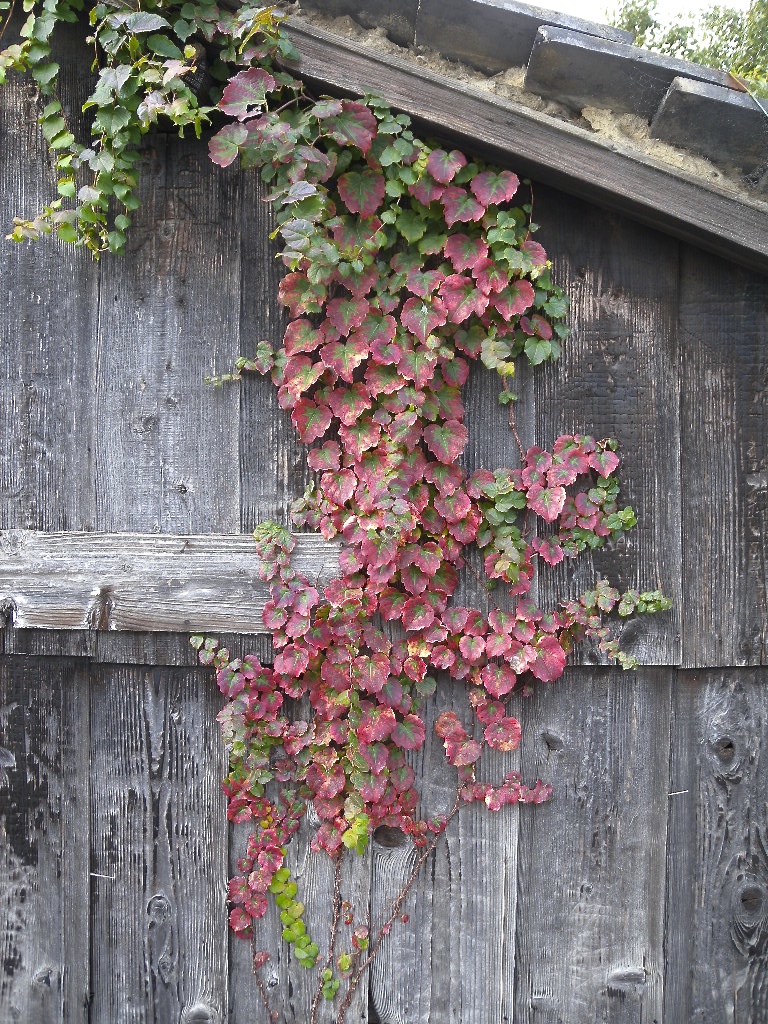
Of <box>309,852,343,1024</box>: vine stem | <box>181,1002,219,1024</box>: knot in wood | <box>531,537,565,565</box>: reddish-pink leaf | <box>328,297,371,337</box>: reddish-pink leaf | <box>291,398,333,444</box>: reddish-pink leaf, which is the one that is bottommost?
<box>181,1002,219,1024</box>: knot in wood

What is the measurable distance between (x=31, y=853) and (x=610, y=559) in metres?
1.59

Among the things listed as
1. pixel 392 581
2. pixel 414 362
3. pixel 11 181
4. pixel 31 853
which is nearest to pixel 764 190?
pixel 414 362

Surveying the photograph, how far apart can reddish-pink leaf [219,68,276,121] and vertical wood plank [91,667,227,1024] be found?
4.15 ft

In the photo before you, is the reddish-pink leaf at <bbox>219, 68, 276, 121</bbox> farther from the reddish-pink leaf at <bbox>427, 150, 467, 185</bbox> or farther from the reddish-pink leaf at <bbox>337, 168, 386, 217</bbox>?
the reddish-pink leaf at <bbox>427, 150, 467, 185</bbox>

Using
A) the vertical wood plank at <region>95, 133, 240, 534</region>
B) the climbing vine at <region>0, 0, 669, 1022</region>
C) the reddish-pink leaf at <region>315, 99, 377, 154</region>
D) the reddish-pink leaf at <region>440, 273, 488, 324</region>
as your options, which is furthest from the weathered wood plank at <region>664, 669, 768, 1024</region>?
the reddish-pink leaf at <region>315, 99, 377, 154</region>

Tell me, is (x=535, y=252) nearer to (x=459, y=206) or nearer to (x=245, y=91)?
(x=459, y=206)

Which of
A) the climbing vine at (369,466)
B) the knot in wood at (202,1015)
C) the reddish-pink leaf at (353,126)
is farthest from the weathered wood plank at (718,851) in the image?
the reddish-pink leaf at (353,126)

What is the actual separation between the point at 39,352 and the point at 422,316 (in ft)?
3.09

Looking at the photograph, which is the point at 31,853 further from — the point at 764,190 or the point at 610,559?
the point at 764,190

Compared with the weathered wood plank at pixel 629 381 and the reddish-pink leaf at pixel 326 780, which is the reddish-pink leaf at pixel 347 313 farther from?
the reddish-pink leaf at pixel 326 780

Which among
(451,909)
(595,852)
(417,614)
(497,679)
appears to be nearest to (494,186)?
(417,614)

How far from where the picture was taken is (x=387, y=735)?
5.53 ft

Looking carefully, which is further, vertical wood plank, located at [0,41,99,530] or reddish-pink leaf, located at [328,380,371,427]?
vertical wood plank, located at [0,41,99,530]

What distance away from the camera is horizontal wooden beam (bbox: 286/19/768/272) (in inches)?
57.8
